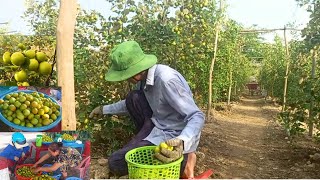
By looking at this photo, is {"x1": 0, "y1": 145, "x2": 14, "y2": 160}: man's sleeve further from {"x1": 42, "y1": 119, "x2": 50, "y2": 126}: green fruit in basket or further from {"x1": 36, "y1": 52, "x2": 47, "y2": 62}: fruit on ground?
{"x1": 36, "y1": 52, "x2": 47, "y2": 62}: fruit on ground

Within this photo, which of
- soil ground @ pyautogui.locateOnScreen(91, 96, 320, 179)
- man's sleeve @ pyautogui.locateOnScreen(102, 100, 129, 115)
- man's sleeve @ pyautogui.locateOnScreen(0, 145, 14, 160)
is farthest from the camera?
soil ground @ pyautogui.locateOnScreen(91, 96, 320, 179)

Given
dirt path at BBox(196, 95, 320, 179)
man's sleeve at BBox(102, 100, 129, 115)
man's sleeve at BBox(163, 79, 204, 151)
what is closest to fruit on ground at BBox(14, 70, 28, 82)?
man's sleeve at BBox(163, 79, 204, 151)

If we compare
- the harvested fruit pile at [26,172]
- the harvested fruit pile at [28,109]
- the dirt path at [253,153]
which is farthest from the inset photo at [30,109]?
the dirt path at [253,153]

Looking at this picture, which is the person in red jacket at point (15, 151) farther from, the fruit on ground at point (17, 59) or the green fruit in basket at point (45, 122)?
the fruit on ground at point (17, 59)

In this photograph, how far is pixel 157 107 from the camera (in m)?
2.12

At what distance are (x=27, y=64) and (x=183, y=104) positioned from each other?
77 cm

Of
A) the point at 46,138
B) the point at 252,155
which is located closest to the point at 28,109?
the point at 46,138

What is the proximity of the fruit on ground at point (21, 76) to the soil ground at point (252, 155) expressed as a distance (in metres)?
2.00

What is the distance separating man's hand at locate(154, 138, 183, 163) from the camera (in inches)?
62.9

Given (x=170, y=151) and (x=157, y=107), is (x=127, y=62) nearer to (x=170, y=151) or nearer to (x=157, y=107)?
(x=157, y=107)

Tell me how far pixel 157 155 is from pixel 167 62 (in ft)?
11.2

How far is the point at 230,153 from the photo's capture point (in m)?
5.95

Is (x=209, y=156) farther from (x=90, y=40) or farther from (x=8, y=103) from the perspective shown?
(x=8, y=103)

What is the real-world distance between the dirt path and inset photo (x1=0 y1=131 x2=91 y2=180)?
11.6 feet
